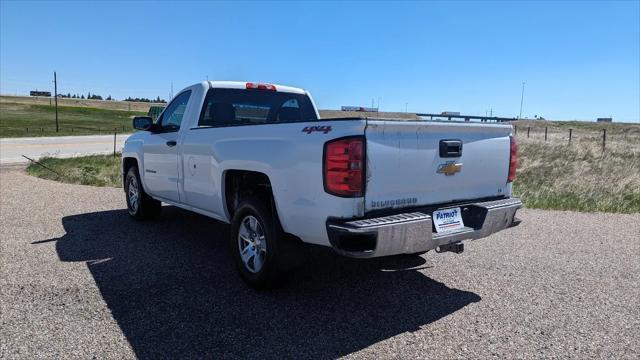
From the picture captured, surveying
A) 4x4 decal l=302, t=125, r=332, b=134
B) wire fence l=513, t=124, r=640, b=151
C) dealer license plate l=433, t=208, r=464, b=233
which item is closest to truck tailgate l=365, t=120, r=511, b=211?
dealer license plate l=433, t=208, r=464, b=233

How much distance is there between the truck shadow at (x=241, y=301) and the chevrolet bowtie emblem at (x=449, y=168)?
1.11 m

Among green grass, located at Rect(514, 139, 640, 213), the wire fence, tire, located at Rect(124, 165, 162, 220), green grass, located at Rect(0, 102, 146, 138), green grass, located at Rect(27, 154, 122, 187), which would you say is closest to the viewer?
tire, located at Rect(124, 165, 162, 220)

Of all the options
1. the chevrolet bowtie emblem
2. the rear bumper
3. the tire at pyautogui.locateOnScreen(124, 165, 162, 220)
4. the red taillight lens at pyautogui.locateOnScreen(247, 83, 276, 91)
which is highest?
the red taillight lens at pyautogui.locateOnScreen(247, 83, 276, 91)

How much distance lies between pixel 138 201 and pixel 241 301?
12.1 ft

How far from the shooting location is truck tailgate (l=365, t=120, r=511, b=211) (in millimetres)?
3551

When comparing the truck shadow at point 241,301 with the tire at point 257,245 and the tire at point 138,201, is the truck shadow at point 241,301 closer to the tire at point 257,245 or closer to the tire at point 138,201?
the tire at point 257,245

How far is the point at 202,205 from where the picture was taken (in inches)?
211

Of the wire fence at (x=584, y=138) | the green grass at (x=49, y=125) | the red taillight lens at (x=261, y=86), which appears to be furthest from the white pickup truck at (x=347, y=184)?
the green grass at (x=49, y=125)

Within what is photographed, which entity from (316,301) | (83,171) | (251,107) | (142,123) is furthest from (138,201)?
(83,171)

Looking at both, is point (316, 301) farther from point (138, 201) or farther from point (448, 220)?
point (138, 201)

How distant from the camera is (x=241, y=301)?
4172mm

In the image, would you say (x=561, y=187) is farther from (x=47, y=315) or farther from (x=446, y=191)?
(x=47, y=315)

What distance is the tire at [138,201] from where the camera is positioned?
7.11m

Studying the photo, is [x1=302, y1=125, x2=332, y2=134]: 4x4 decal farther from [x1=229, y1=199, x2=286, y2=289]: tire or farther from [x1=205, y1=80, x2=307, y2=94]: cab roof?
[x1=205, y1=80, x2=307, y2=94]: cab roof
